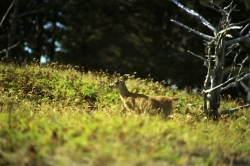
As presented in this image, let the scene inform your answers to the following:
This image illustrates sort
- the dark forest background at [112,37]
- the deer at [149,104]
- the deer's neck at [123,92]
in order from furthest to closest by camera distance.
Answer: the dark forest background at [112,37] < the deer's neck at [123,92] < the deer at [149,104]

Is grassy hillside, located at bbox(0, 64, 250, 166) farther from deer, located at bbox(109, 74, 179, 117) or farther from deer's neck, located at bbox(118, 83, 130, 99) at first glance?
deer's neck, located at bbox(118, 83, 130, 99)

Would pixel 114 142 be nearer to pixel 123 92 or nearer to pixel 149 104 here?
pixel 149 104

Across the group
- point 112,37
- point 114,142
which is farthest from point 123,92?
point 112,37

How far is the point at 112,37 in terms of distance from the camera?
26594 mm

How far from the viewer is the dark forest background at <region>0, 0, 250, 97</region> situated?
74.4 ft

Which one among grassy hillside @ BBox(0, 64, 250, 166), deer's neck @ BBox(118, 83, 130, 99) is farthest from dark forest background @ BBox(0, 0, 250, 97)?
grassy hillside @ BBox(0, 64, 250, 166)

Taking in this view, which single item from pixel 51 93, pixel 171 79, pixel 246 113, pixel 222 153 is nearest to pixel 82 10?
pixel 171 79

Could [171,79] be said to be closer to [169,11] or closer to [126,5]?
[169,11]

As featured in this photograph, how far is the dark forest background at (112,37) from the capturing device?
22672 mm

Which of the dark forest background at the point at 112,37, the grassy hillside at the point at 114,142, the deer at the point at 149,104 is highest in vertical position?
the dark forest background at the point at 112,37

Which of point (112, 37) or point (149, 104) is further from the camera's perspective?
point (112, 37)

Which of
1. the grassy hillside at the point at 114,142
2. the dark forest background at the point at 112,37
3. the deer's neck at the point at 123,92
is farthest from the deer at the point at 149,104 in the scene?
the dark forest background at the point at 112,37

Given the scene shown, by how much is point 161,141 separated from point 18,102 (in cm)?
494

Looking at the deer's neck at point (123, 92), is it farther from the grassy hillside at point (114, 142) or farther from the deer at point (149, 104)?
the grassy hillside at point (114, 142)
